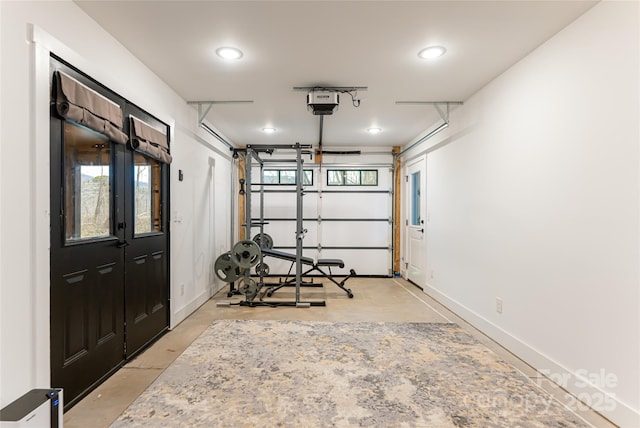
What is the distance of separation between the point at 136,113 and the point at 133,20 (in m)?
0.77

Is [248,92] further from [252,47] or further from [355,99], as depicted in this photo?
[355,99]

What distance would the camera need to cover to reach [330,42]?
7.81 ft

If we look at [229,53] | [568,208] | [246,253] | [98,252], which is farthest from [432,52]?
[246,253]

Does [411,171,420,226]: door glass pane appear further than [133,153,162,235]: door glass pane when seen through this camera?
Yes

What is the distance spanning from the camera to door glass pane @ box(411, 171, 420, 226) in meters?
5.49

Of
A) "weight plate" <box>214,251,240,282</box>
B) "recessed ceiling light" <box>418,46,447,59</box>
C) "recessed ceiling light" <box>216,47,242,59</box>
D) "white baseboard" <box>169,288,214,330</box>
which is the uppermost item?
"recessed ceiling light" <box>216,47,242,59</box>

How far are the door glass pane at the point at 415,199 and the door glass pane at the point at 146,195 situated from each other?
410 centimetres

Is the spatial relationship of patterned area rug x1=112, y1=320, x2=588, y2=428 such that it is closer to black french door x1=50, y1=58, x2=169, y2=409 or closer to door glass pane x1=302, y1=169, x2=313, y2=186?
black french door x1=50, y1=58, x2=169, y2=409

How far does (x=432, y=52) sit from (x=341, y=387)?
258cm

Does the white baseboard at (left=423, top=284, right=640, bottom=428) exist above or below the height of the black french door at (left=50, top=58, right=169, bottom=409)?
below

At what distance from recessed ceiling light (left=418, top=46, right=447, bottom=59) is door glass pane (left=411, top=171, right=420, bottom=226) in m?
2.97

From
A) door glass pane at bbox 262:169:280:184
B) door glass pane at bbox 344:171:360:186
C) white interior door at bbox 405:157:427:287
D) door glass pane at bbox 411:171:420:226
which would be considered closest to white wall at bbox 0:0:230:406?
door glass pane at bbox 262:169:280:184

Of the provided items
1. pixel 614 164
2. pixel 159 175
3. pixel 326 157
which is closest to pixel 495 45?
pixel 614 164

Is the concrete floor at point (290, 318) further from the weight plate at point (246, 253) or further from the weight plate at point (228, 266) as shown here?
the weight plate at point (246, 253)
